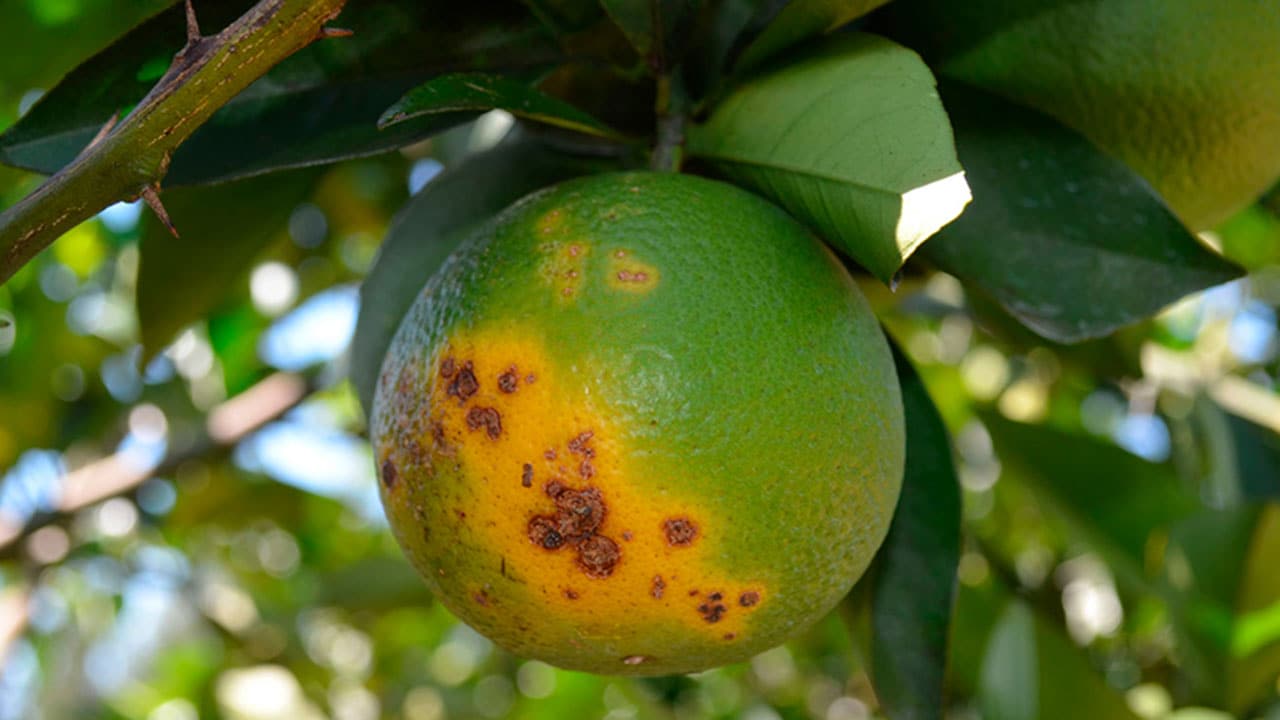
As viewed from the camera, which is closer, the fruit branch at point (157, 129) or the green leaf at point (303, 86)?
the fruit branch at point (157, 129)

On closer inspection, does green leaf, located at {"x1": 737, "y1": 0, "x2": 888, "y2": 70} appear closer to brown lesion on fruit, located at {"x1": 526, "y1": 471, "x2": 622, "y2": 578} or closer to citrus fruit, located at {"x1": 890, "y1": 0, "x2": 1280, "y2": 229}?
citrus fruit, located at {"x1": 890, "y1": 0, "x2": 1280, "y2": 229}

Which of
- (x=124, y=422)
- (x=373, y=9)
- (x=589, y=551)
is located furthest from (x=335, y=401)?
(x=589, y=551)

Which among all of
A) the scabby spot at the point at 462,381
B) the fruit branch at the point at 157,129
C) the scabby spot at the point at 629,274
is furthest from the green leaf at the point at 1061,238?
the fruit branch at the point at 157,129

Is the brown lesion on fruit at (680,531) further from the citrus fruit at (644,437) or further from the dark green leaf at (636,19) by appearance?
the dark green leaf at (636,19)

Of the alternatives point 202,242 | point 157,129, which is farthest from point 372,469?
point 157,129

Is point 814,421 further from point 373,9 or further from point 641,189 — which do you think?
point 373,9
